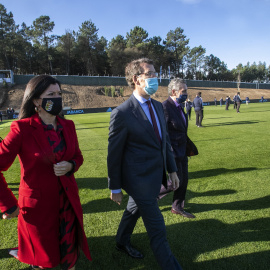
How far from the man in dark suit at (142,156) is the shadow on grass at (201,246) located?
0.65 metres

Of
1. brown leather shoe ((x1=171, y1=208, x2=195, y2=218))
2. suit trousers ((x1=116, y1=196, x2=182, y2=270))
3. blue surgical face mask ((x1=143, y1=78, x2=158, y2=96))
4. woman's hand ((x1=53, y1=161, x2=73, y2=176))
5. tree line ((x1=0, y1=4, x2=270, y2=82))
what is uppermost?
tree line ((x1=0, y1=4, x2=270, y2=82))

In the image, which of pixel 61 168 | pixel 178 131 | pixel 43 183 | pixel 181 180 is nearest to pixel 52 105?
pixel 61 168

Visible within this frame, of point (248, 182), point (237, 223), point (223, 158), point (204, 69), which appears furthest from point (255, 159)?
point (204, 69)

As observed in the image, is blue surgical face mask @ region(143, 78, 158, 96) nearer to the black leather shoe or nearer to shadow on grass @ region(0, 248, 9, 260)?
the black leather shoe

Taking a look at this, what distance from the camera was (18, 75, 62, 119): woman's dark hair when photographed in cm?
208

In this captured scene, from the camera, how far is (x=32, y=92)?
6.82ft

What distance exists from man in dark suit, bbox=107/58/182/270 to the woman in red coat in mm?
411

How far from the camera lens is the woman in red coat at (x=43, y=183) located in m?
1.95

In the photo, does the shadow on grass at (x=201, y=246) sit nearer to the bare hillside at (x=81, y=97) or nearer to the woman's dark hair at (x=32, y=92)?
the woman's dark hair at (x=32, y=92)

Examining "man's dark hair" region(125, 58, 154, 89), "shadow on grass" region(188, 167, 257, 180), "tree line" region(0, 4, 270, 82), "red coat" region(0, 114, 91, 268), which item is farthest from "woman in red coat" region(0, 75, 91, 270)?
"tree line" region(0, 4, 270, 82)

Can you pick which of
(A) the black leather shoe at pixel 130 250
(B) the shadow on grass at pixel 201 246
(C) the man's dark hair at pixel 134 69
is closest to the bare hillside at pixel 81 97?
(B) the shadow on grass at pixel 201 246

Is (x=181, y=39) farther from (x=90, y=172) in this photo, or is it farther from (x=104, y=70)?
(x=90, y=172)

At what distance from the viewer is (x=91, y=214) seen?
3.90 metres

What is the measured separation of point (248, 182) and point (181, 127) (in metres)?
2.52
